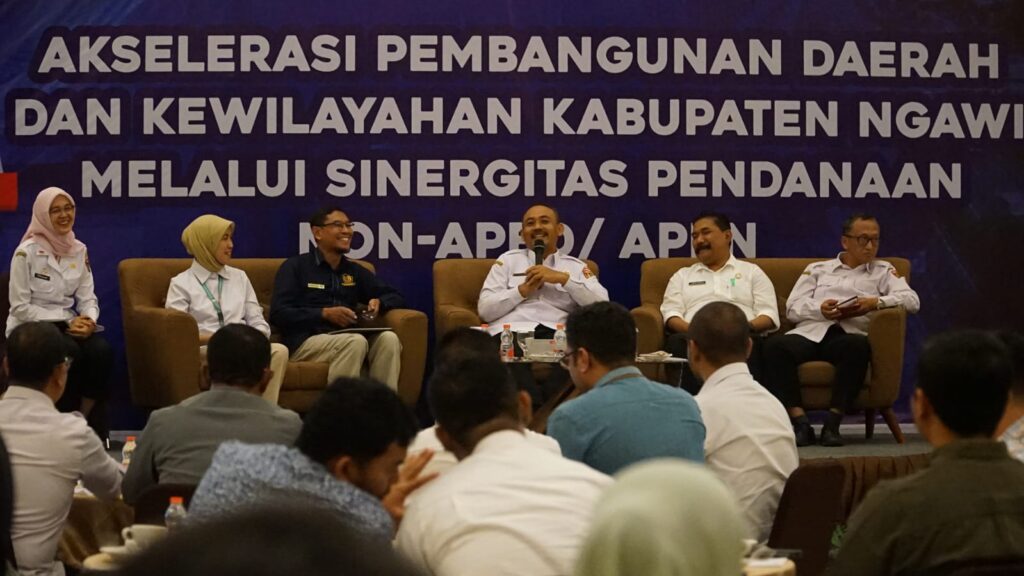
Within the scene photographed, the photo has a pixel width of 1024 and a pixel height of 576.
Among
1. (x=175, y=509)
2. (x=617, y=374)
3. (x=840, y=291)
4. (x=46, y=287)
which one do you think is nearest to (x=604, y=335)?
(x=617, y=374)

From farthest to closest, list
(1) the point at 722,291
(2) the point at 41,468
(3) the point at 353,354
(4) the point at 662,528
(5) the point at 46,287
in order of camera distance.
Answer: (1) the point at 722,291
(5) the point at 46,287
(3) the point at 353,354
(2) the point at 41,468
(4) the point at 662,528

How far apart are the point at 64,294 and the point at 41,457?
Answer: 3.53 metres

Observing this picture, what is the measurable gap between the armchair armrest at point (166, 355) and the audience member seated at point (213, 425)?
117 inches

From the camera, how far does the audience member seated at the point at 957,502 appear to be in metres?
1.97

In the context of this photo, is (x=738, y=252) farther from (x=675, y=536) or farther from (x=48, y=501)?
(x=675, y=536)

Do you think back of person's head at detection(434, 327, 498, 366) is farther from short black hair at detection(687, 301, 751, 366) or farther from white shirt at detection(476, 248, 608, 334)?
white shirt at detection(476, 248, 608, 334)

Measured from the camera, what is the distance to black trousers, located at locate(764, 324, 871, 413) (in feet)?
21.0

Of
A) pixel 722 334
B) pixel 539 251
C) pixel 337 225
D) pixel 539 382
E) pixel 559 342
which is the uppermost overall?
pixel 337 225

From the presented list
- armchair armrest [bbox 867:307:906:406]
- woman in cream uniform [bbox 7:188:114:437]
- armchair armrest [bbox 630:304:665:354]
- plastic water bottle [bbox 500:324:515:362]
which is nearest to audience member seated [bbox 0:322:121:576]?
plastic water bottle [bbox 500:324:515:362]

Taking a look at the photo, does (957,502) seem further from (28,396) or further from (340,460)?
(28,396)

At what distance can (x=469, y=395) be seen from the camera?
2355 millimetres

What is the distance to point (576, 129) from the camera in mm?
7289

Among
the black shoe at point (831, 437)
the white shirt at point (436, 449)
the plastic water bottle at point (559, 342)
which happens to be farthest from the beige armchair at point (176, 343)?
the white shirt at point (436, 449)

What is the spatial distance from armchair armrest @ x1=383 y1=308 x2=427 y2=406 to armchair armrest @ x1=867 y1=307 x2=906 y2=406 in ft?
7.24
